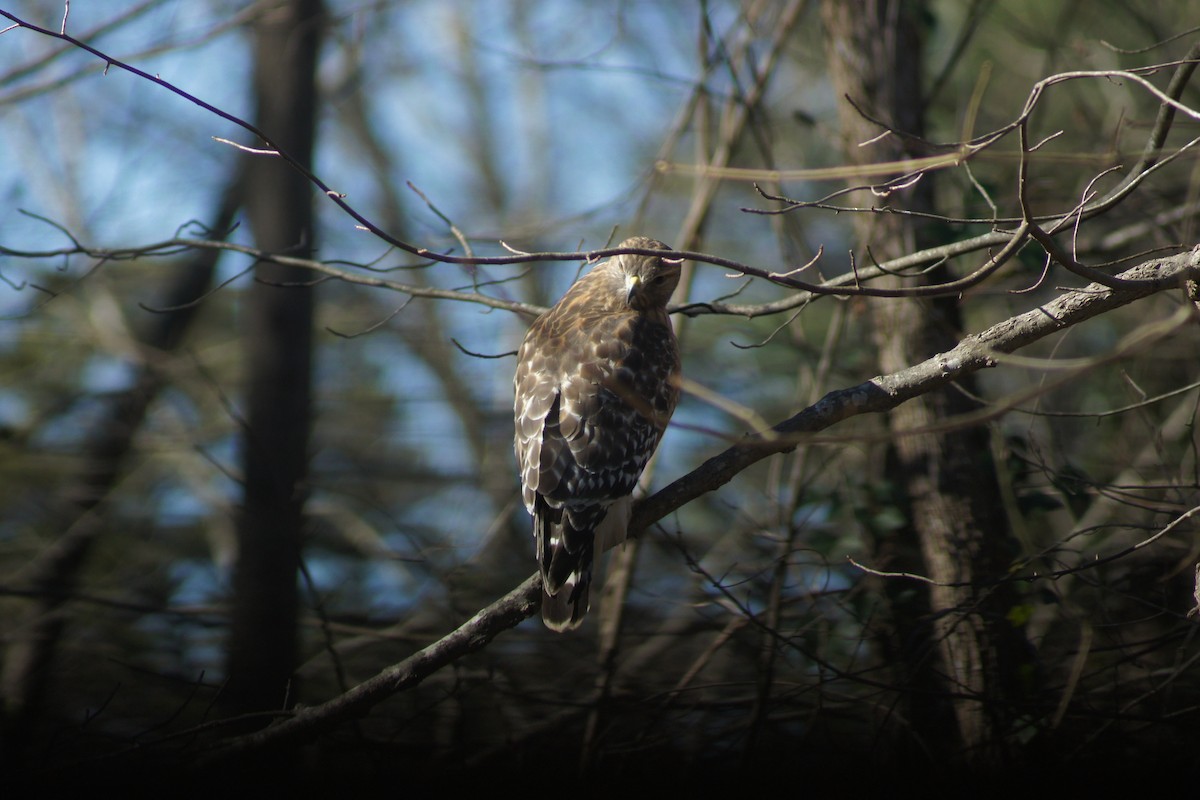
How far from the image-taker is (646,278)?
352cm

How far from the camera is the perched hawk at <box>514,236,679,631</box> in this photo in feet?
9.77

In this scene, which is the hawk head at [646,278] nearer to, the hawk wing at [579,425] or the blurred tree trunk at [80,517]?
the hawk wing at [579,425]

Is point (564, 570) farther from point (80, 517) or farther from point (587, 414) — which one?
point (80, 517)

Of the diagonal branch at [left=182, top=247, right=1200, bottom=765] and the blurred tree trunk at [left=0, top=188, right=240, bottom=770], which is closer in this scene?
the diagonal branch at [left=182, top=247, right=1200, bottom=765]

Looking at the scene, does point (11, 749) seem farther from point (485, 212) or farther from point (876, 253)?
point (485, 212)

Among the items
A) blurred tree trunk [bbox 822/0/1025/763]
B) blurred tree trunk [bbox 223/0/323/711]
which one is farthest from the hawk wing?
blurred tree trunk [bbox 223/0/323/711]

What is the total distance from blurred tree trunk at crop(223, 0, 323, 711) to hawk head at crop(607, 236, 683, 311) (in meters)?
1.68

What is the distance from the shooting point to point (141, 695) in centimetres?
441

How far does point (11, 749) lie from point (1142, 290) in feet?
14.6

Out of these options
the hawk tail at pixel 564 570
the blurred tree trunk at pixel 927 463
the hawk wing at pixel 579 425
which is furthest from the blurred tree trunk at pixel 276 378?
the blurred tree trunk at pixel 927 463

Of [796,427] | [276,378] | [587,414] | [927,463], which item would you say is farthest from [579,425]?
[276,378]

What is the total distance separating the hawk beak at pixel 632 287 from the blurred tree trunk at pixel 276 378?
1.71 m

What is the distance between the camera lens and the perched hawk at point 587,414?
9.77 feet

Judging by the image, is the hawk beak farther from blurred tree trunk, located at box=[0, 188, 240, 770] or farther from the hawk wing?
blurred tree trunk, located at box=[0, 188, 240, 770]
